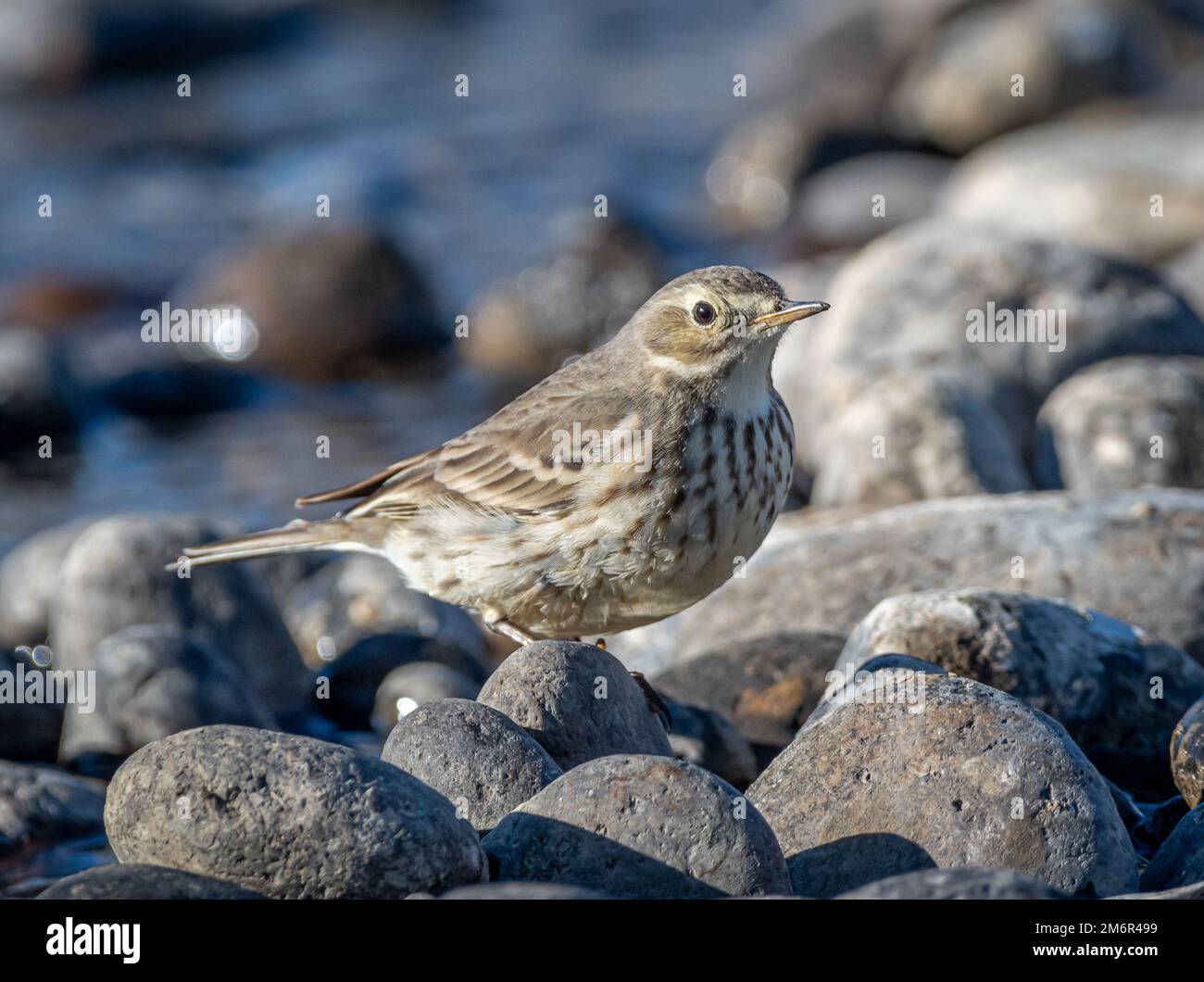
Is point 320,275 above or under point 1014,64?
under

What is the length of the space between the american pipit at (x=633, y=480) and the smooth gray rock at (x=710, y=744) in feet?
1.43

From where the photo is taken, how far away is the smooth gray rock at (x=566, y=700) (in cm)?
582

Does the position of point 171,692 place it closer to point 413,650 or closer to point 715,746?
point 413,650

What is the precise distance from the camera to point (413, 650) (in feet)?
28.7

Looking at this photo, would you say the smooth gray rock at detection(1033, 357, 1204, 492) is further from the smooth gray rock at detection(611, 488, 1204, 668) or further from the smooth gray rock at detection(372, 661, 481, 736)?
the smooth gray rock at detection(372, 661, 481, 736)

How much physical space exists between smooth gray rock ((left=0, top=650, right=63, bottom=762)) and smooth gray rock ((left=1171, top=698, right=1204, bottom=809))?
5.07 metres

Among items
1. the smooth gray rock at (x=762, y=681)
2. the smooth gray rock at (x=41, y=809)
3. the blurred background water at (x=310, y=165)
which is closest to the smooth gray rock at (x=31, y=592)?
the blurred background water at (x=310, y=165)

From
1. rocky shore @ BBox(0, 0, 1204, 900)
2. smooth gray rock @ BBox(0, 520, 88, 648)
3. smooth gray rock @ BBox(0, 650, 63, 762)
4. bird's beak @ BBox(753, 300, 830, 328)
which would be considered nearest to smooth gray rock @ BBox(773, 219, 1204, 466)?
rocky shore @ BBox(0, 0, 1204, 900)

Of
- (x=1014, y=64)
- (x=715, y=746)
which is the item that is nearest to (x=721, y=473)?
(x=715, y=746)

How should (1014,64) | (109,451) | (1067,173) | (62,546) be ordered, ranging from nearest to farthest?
(62,546), (109,451), (1067,173), (1014,64)

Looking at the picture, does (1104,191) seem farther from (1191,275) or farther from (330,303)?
(330,303)

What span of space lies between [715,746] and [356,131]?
17.3 m

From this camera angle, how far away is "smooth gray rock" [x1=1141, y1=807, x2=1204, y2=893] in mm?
5289
